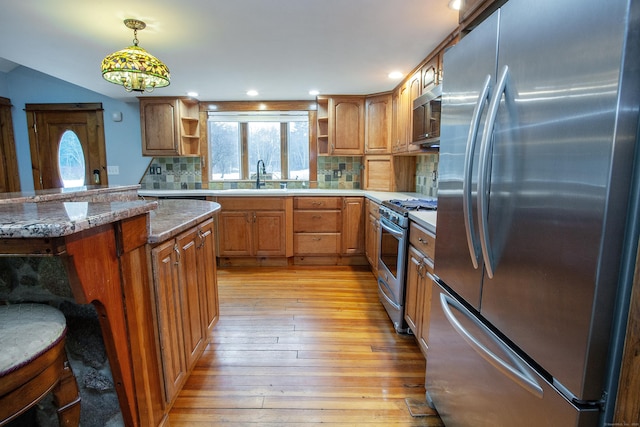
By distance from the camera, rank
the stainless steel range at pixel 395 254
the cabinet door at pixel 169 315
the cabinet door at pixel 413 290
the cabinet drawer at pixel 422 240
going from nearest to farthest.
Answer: the cabinet door at pixel 169 315 → the cabinet drawer at pixel 422 240 → the cabinet door at pixel 413 290 → the stainless steel range at pixel 395 254

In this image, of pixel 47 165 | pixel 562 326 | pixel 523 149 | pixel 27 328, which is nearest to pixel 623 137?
pixel 523 149

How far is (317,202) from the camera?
3684mm

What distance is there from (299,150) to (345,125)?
0.75 m

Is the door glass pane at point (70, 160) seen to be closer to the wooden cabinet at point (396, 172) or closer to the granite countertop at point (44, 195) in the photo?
the granite countertop at point (44, 195)

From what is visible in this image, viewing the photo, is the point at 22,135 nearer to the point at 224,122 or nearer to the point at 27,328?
the point at 224,122

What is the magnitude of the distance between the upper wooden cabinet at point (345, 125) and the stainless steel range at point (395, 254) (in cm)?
153

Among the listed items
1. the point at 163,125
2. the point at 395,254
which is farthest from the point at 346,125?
the point at 163,125

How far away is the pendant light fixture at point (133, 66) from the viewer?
1921 millimetres

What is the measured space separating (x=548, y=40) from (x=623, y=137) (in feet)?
1.03

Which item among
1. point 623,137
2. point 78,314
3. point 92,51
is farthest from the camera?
point 92,51

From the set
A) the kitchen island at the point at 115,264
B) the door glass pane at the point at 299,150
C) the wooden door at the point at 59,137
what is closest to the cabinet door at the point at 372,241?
the door glass pane at the point at 299,150

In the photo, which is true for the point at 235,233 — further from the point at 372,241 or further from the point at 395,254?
the point at 395,254

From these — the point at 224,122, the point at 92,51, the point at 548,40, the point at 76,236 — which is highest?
the point at 92,51

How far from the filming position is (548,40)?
764mm
